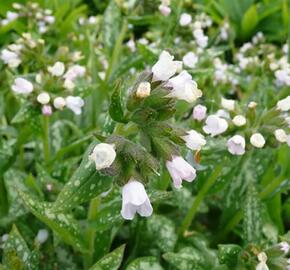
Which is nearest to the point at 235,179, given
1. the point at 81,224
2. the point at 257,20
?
the point at 81,224

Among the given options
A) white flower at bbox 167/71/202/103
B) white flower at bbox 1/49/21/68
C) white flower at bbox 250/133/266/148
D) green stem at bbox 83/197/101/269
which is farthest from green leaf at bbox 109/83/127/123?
white flower at bbox 1/49/21/68

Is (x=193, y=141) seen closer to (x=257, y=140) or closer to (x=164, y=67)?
(x=164, y=67)

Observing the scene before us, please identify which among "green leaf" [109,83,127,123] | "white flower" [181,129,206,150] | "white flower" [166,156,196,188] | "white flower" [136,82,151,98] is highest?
"white flower" [136,82,151,98]

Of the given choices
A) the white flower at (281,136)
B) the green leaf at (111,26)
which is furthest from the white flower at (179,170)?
the green leaf at (111,26)

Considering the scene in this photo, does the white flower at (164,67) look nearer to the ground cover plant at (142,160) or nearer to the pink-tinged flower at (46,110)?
the ground cover plant at (142,160)

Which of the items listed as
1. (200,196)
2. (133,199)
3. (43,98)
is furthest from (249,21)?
(133,199)

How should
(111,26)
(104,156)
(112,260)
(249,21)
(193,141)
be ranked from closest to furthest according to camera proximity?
(104,156) < (193,141) < (112,260) < (111,26) < (249,21)

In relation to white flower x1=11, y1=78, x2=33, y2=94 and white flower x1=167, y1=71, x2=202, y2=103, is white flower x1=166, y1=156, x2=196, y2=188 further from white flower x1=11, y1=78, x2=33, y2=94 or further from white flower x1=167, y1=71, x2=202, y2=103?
white flower x1=11, y1=78, x2=33, y2=94
